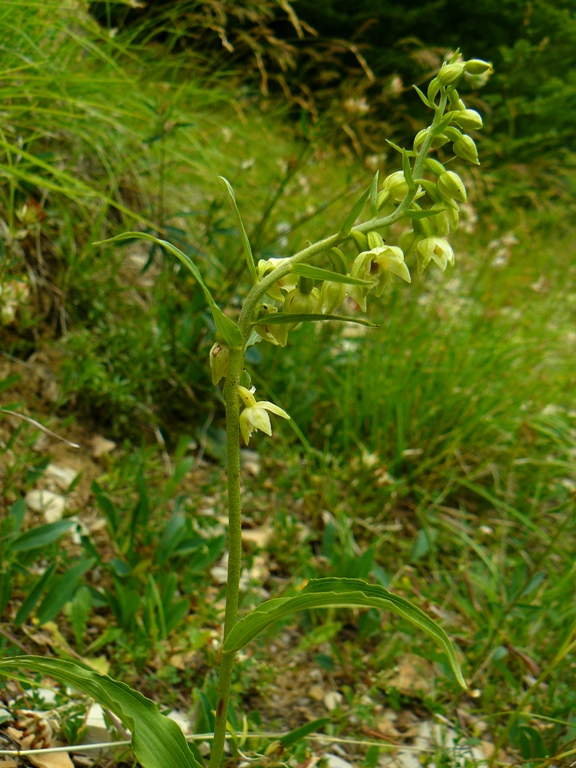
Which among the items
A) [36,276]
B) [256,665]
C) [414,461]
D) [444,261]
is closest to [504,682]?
[256,665]

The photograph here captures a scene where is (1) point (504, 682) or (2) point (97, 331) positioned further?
(2) point (97, 331)

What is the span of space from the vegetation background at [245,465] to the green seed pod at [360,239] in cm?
84

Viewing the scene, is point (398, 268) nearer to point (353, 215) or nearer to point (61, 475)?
point (353, 215)

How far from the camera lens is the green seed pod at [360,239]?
88cm

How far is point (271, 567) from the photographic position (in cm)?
182

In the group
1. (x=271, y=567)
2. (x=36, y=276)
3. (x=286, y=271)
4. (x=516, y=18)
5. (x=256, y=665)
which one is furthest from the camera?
(x=516, y=18)

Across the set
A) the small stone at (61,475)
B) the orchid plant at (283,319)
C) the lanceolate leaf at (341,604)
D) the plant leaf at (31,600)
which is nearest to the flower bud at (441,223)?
the orchid plant at (283,319)

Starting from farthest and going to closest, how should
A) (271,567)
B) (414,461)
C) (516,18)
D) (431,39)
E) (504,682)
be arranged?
(431,39) → (516,18) → (414,461) → (271,567) → (504,682)

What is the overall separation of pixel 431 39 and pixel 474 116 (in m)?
8.00

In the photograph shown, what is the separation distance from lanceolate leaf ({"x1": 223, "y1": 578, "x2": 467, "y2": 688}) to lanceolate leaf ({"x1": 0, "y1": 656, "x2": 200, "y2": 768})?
14 centimetres

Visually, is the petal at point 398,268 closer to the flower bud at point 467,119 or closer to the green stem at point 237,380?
the green stem at point 237,380

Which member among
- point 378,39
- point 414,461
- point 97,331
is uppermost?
point 378,39

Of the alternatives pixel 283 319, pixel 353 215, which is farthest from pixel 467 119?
pixel 283 319

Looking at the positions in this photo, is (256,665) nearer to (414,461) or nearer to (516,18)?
(414,461)
